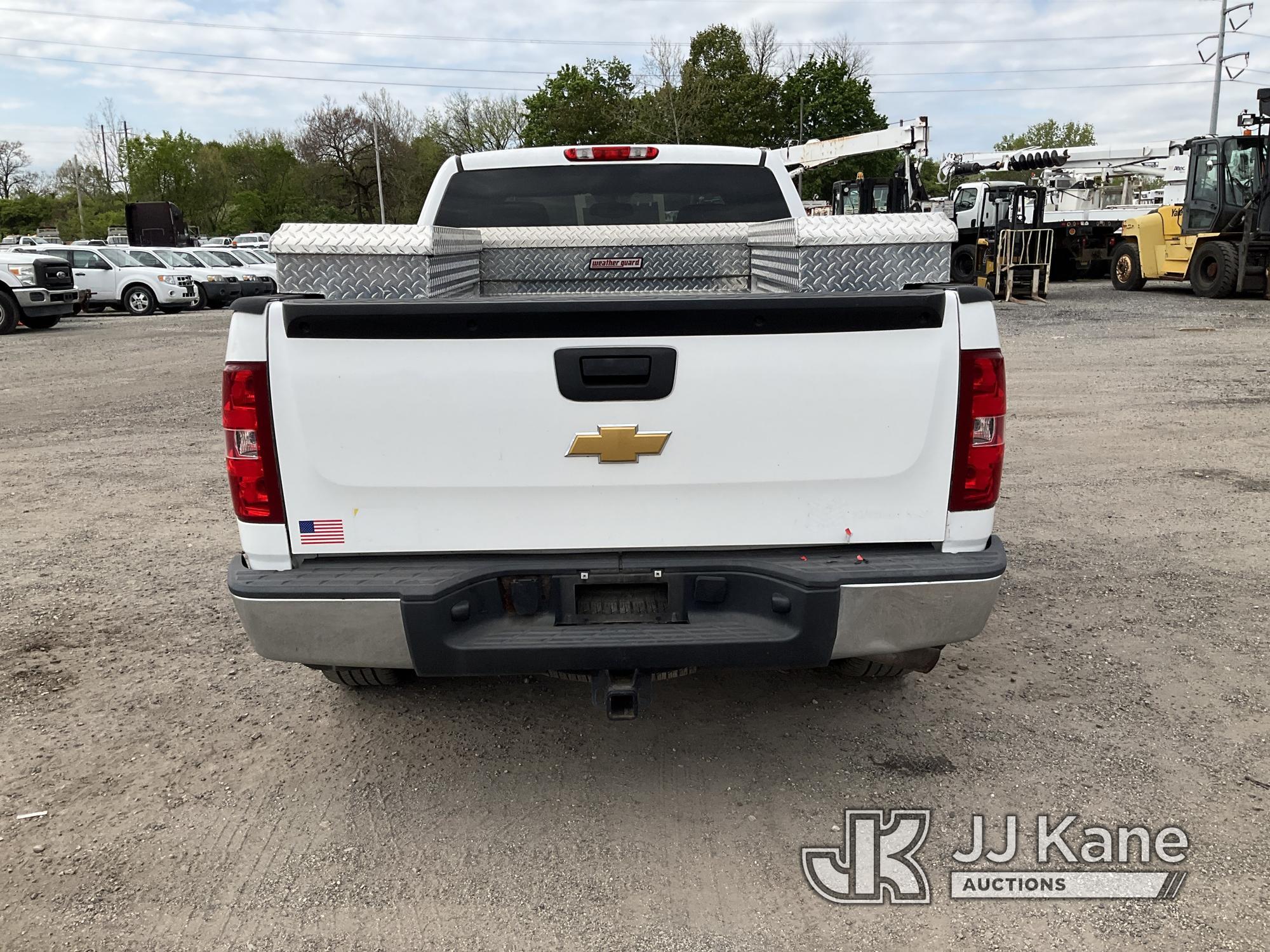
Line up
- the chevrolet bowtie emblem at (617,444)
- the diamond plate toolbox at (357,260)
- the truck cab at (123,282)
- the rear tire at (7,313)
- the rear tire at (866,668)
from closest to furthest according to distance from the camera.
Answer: the chevrolet bowtie emblem at (617,444)
the diamond plate toolbox at (357,260)
the rear tire at (866,668)
the rear tire at (7,313)
the truck cab at (123,282)

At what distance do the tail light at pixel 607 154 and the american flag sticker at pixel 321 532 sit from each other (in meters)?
3.41

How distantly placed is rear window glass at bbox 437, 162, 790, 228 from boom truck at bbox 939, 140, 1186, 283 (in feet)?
68.4

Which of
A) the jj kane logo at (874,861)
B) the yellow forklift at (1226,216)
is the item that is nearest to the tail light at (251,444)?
the jj kane logo at (874,861)

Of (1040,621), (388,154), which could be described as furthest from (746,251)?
(388,154)

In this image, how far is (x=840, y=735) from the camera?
3.61m

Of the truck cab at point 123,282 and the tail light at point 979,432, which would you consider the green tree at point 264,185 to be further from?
the tail light at point 979,432

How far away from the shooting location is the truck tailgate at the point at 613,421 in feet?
8.82

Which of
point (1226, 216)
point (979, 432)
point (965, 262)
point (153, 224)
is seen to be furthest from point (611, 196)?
point (153, 224)

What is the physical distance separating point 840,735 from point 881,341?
64.0 inches

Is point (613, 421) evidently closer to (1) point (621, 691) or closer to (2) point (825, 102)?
(1) point (621, 691)

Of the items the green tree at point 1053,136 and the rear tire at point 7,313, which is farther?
the green tree at point 1053,136

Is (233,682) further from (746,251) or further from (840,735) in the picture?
(746,251)

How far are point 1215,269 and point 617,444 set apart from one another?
75.2 feet

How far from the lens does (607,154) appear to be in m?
5.59
